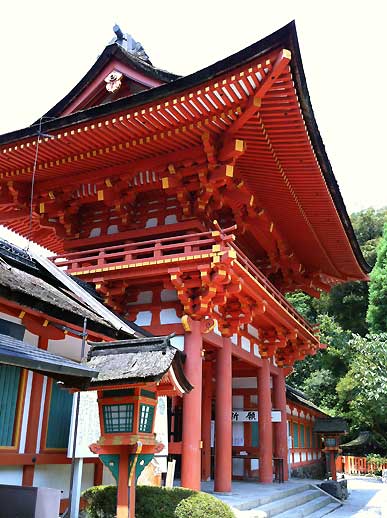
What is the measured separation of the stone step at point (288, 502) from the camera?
11.0 m

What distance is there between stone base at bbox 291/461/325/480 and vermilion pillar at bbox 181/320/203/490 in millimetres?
12842

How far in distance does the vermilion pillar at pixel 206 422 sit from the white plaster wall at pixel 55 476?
6618 millimetres

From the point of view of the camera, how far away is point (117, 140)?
10.9 metres

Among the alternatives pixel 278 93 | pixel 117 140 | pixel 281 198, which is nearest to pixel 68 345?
pixel 117 140

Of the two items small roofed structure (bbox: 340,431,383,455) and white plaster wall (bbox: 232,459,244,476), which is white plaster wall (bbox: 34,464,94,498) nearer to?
white plaster wall (bbox: 232,459,244,476)

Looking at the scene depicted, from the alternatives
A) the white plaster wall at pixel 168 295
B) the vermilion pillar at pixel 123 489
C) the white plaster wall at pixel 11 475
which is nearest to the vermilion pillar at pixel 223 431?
the white plaster wall at pixel 168 295

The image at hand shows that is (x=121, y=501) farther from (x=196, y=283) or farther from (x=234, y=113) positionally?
(x=234, y=113)

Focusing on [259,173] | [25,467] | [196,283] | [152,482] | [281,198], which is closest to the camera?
[25,467]

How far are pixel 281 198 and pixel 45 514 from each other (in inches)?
387

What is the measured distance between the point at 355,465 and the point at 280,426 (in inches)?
632

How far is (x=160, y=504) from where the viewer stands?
7.12m

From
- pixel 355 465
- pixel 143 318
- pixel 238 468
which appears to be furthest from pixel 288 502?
pixel 355 465

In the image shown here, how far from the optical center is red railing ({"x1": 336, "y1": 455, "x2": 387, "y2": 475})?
1151 inches

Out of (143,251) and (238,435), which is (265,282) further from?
(238,435)
